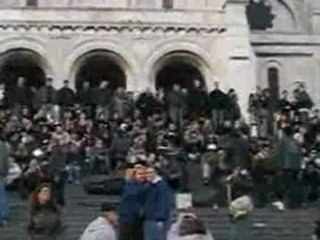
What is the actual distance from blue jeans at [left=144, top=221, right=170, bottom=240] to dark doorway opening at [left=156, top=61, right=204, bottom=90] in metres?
21.6

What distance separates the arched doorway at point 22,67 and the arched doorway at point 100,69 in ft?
4.24

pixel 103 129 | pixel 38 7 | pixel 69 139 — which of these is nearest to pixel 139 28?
pixel 38 7

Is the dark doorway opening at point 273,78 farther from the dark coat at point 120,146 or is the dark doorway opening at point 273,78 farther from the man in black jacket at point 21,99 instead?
the dark coat at point 120,146

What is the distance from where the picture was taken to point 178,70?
4053cm

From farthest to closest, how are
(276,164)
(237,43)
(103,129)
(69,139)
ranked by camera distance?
(237,43) → (103,129) → (69,139) → (276,164)

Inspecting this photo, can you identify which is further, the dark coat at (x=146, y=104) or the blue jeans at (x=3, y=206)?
the dark coat at (x=146, y=104)

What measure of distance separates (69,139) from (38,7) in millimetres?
12369

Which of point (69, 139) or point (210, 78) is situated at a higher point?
point (210, 78)

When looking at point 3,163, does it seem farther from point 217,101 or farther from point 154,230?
point 217,101

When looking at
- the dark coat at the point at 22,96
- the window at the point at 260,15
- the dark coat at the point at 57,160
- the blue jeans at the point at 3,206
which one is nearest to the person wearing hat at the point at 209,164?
the dark coat at the point at 57,160

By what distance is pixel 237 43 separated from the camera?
38.0 m

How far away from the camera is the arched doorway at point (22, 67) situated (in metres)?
38.3

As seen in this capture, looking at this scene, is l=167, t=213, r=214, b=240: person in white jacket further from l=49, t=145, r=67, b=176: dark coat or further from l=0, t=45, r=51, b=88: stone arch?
l=0, t=45, r=51, b=88: stone arch

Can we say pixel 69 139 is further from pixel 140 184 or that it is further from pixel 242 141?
pixel 140 184
